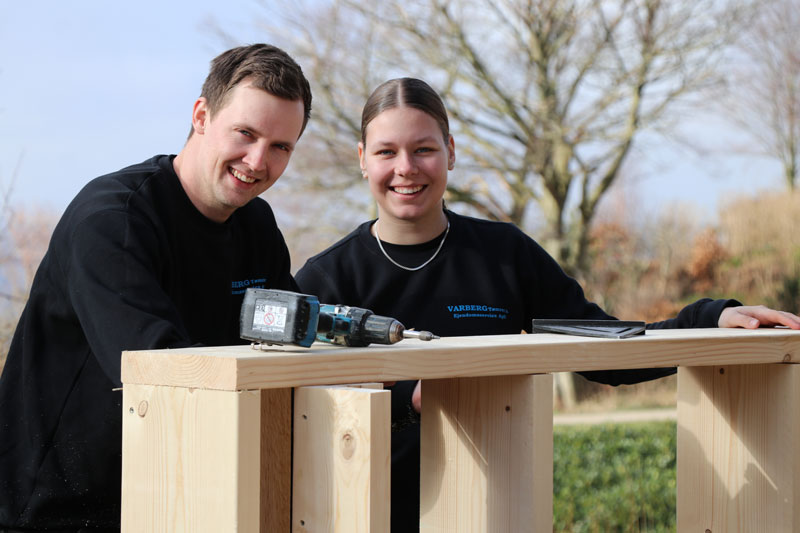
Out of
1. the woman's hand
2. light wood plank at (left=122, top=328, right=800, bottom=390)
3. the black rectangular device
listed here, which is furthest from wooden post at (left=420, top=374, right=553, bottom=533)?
the woman's hand

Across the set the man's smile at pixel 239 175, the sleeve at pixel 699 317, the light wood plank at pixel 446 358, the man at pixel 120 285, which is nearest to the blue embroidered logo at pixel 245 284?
the man at pixel 120 285

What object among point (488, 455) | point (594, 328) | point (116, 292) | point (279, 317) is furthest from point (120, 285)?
point (594, 328)

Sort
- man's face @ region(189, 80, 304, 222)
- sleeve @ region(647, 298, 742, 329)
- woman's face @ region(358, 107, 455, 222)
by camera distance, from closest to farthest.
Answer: man's face @ region(189, 80, 304, 222), sleeve @ region(647, 298, 742, 329), woman's face @ region(358, 107, 455, 222)

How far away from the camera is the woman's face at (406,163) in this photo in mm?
2639

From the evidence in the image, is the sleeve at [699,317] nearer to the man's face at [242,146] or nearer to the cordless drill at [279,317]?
the man's face at [242,146]

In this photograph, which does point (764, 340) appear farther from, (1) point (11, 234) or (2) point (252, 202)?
(1) point (11, 234)

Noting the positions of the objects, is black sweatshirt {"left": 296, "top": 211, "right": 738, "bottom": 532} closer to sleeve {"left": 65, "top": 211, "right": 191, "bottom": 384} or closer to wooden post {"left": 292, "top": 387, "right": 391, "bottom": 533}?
sleeve {"left": 65, "top": 211, "right": 191, "bottom": 384}

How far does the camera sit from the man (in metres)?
1.76

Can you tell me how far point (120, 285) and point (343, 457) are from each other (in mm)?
602

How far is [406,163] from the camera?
2.62 meters

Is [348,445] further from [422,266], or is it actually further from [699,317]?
[699,317]

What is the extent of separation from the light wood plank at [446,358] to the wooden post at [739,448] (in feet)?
0.42

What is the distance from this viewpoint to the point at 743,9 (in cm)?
1303

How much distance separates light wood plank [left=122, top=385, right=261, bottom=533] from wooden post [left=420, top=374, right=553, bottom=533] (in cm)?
62
